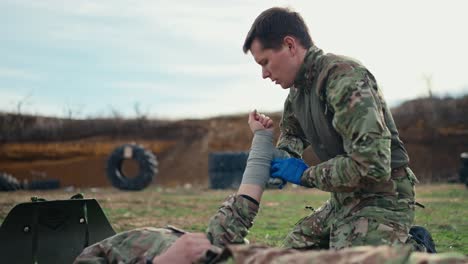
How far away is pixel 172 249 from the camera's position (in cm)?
328

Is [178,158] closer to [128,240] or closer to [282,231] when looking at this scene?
[282,231]

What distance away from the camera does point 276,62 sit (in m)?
3.81

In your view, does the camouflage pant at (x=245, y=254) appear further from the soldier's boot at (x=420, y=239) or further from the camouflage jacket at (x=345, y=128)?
the soldier's boot at (x=420, y=239)

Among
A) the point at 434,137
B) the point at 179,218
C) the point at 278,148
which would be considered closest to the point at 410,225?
the point at 278,148

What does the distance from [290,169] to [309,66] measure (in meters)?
0.58

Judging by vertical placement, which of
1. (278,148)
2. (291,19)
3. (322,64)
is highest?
(291,19)

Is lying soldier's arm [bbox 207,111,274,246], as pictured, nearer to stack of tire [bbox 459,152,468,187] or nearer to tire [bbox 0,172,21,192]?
stack of tire [bbox 459,152,468,187]

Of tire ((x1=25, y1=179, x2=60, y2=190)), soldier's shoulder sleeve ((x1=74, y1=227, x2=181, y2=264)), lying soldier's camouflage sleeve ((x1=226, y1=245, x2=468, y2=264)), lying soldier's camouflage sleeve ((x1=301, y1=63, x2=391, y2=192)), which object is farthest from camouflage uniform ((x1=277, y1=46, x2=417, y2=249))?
tire ((x1=25, y1=179, x2=60, y2=190))

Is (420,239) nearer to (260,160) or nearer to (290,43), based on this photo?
(260,160)

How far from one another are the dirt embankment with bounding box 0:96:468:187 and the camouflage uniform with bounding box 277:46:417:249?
21.8 m

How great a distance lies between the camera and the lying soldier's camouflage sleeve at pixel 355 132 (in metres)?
3.41

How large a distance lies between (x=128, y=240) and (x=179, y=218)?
5.92 m

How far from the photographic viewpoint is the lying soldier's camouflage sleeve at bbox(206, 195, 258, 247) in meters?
3.55

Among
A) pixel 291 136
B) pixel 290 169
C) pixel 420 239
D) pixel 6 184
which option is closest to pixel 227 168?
pixel 6 184
